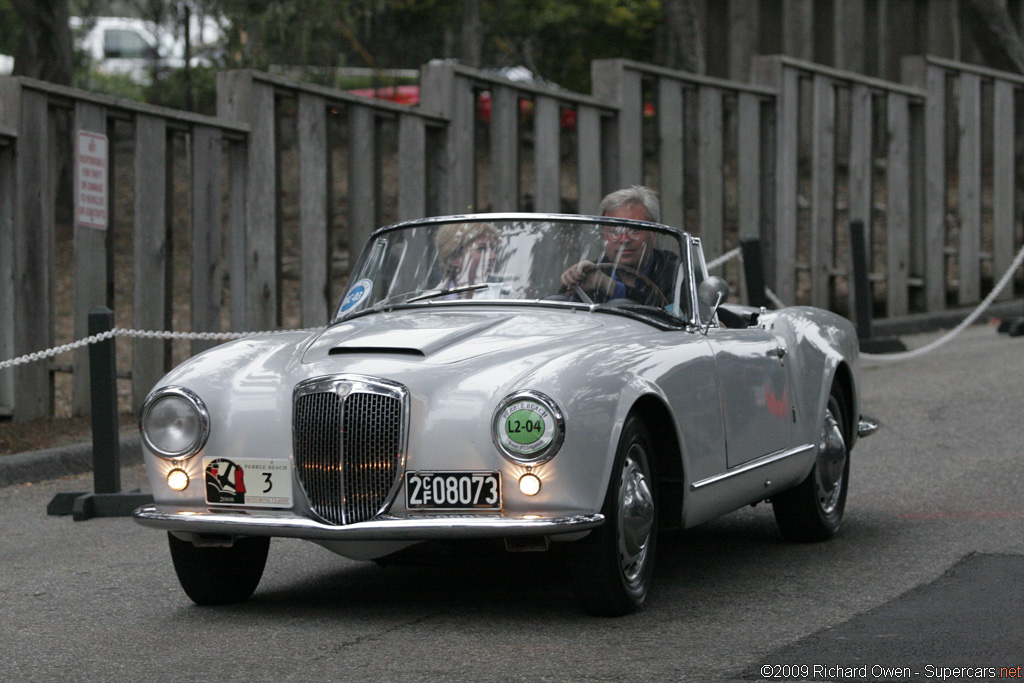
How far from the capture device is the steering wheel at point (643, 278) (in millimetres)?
6371

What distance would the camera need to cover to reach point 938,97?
19.0 meters

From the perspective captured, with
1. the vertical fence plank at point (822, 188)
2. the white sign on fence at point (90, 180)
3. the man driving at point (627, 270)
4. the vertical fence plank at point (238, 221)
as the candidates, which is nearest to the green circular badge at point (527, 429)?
the man driving at point (627, 270)

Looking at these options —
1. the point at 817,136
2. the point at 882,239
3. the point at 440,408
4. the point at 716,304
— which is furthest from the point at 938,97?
the point at 440,408

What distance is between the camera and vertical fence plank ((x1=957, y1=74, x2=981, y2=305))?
19031 mm

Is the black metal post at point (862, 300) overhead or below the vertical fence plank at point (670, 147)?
below

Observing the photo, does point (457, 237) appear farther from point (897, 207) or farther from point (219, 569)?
point (897, 207)

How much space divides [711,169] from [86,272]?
25.3ft

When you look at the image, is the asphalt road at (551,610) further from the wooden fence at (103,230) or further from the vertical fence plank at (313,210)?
the vertical fence plank at (313,210)

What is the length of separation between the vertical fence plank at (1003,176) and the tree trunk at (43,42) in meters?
11.5

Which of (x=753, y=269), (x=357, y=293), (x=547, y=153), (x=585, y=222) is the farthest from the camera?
(x=547, y=153)

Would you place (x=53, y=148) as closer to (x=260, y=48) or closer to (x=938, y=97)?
(x=938, y=97)

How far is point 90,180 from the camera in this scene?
10281 mm

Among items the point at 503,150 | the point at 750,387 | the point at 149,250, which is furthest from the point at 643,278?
the point at 503,150

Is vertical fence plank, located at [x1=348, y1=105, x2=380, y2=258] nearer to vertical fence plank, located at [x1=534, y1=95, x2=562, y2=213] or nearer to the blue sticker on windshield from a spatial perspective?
vertical fence plank, located at [x1=534, y1=95, x2=562, y2=213]
